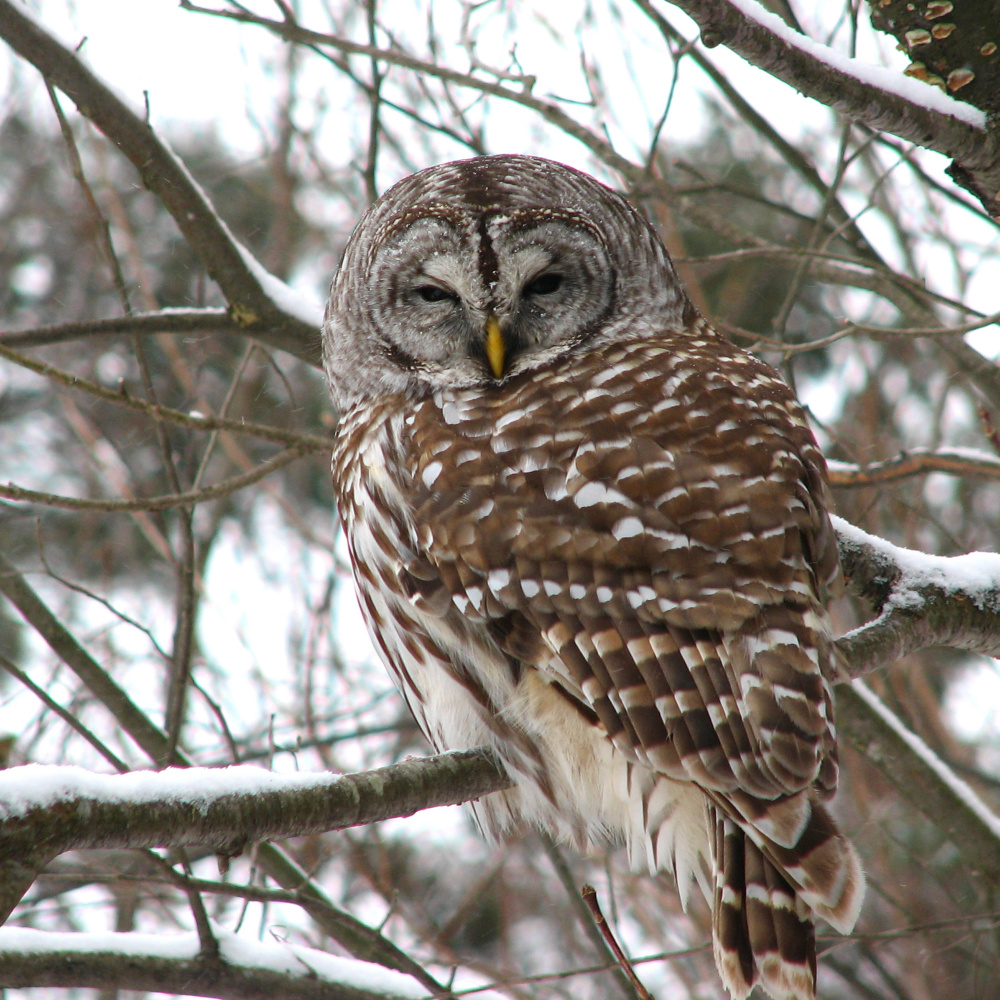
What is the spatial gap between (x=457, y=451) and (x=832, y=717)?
46.8 inches

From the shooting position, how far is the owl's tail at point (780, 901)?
7.98 ft

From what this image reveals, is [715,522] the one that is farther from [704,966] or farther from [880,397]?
[880,397]

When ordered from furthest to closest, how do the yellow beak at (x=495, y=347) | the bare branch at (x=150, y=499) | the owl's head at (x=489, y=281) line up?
the owl's head at (x=489, y=281) < the yellow beak at (x=495, y=347) < the bare branch at (x=150, y=499)

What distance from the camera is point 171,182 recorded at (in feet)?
12.6

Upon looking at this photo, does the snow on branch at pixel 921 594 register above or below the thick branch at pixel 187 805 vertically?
above

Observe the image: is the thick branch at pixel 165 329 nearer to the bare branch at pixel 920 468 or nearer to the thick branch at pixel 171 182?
the thick branch at pixel 171 182

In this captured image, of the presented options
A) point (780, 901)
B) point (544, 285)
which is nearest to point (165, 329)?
point (544, 285)

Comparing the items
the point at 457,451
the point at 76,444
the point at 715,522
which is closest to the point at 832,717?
the point at 715,522

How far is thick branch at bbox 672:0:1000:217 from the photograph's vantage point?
8.08 feet

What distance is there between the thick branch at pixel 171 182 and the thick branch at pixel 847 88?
2.07 m

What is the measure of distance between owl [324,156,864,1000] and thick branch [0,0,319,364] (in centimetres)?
54

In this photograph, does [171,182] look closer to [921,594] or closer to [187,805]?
[187,805]

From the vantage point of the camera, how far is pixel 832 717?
105 inches

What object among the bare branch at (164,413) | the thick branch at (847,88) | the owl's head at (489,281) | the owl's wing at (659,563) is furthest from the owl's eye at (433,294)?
the thick branch at (847,88)
